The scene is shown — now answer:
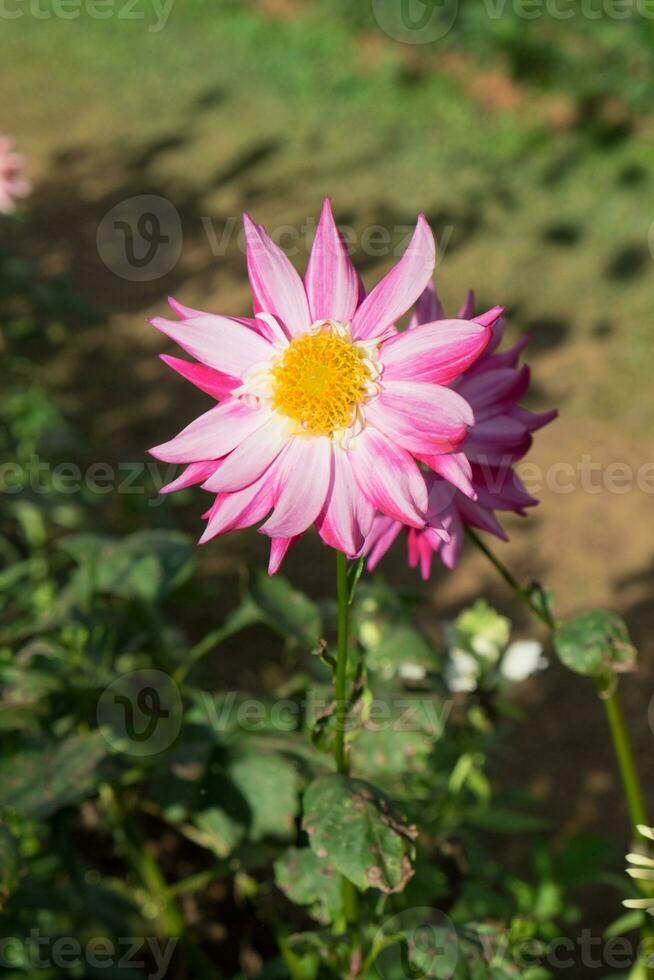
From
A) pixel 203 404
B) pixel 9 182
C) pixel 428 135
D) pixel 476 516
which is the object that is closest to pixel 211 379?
pixel 476 516

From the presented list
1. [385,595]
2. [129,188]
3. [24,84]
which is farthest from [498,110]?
[385,595]

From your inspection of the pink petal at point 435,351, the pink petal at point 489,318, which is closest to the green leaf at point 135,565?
the pink petal at point 435,351

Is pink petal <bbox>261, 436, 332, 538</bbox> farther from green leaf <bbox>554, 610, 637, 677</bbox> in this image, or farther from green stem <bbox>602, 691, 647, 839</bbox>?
green stem <bbox>602, 691, 647, 839</bbox>

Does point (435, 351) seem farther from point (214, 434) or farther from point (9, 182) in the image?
point (9, 182)

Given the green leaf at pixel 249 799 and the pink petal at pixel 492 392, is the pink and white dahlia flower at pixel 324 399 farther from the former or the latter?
the green leaf at pixel 249 799
